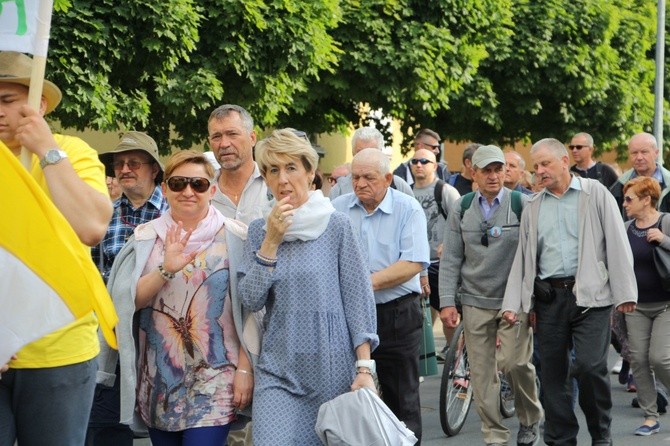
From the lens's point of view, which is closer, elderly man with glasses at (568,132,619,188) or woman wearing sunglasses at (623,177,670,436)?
woman wearing sunglasses at (623,177,670,436)

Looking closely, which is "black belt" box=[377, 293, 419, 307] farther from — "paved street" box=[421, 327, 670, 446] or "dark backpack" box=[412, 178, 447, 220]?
"dark backpack" box=[412, 178, 447, 220]

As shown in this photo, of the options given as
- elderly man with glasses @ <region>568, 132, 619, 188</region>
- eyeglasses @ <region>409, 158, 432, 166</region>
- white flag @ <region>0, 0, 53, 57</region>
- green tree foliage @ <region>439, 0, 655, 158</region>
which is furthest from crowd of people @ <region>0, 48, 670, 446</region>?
green tree foliage @ <region>439, 0, 655, 158</region>

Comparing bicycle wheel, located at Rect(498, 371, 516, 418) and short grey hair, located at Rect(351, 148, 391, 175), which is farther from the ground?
short grey hair, located at Rect(351, 148, 391, 175)

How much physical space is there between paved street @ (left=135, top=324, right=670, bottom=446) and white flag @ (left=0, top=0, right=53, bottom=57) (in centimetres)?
575

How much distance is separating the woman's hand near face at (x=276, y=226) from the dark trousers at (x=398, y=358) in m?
2.12

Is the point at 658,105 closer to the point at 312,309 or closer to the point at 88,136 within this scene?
the point at 88,136

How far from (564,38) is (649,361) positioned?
1881 cm

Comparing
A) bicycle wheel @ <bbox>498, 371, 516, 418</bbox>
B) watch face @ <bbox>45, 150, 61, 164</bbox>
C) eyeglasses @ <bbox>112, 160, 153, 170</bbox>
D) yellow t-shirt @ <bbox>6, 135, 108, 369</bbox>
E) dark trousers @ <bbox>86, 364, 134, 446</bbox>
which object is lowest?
bicycle wheel @ <bbox>498, 371, 516, 418</bbox>

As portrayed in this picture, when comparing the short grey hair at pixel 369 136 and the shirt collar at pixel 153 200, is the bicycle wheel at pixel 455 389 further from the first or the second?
the shirt collar at pixel 153 200

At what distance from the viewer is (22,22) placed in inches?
167

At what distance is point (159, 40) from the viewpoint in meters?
16.2

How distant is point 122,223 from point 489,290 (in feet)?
9.71

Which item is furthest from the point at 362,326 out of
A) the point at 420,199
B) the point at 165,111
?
the point at 165,111

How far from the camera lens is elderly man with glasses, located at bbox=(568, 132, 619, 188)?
44.2ft
